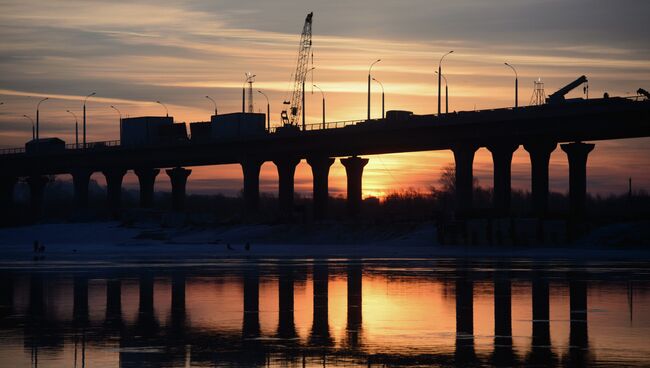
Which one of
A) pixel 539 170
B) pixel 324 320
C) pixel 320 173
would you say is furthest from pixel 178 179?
pixel 324 320

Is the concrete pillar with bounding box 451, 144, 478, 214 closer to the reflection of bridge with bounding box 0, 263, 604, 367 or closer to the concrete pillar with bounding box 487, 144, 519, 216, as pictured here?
the concrete pillar with bounding box 487, 144, 519, 216

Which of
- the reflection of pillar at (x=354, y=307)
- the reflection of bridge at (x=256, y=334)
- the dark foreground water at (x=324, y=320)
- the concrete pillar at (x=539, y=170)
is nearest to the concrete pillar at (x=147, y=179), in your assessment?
the concrete pillar at (x=539, y=170)

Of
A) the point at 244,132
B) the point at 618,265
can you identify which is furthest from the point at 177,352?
the point at 244,132

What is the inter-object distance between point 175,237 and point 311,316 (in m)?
115

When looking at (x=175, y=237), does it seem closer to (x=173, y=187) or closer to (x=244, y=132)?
(x=244, y=132)

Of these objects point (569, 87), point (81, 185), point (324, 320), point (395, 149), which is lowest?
point (324, 320)

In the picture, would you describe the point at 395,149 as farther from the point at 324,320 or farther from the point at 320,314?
the point at 324,320

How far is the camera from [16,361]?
73.9 ft

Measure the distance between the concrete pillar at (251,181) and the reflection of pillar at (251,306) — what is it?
114057 mm

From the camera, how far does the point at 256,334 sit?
89.5 feet

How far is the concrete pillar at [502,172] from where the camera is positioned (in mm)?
134375

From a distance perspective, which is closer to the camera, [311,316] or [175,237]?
[311,316]

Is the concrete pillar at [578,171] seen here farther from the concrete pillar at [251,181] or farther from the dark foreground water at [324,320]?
the dark foreground water at [324,320]

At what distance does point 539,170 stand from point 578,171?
490 centimetres
